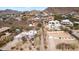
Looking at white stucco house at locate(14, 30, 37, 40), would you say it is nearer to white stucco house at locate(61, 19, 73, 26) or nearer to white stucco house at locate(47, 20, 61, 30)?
white stucco house at locate(47, 20, 61, 30)

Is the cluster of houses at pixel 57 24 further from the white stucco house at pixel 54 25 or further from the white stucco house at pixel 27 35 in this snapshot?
the white stucco house at pixel 27 35

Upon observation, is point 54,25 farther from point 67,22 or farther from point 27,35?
point 27,35

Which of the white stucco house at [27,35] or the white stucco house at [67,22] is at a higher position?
the white stucco house at [67,22]

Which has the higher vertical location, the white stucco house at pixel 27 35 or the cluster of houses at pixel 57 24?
the cluster of houses at pixel 57 24

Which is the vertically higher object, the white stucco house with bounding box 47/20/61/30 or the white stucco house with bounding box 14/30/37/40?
the white stucco house with bounding box 47/20/61/30

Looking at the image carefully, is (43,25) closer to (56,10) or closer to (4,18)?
(56,10)

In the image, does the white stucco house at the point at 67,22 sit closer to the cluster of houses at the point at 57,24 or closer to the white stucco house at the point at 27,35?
the cluster of houses at the point at 57,24

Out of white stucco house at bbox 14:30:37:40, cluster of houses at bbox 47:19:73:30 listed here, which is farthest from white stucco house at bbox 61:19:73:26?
white stucco house at bbox 14:30:37:40

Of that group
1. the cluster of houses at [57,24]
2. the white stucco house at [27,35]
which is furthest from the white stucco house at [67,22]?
the white stucco house at [27,35]

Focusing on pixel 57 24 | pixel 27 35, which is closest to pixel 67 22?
pixel 57 24

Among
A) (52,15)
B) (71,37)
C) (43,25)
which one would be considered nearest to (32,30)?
(43,25)

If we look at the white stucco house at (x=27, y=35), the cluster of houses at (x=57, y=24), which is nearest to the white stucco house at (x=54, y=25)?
the cluster of houses at (x=57, y=24)
